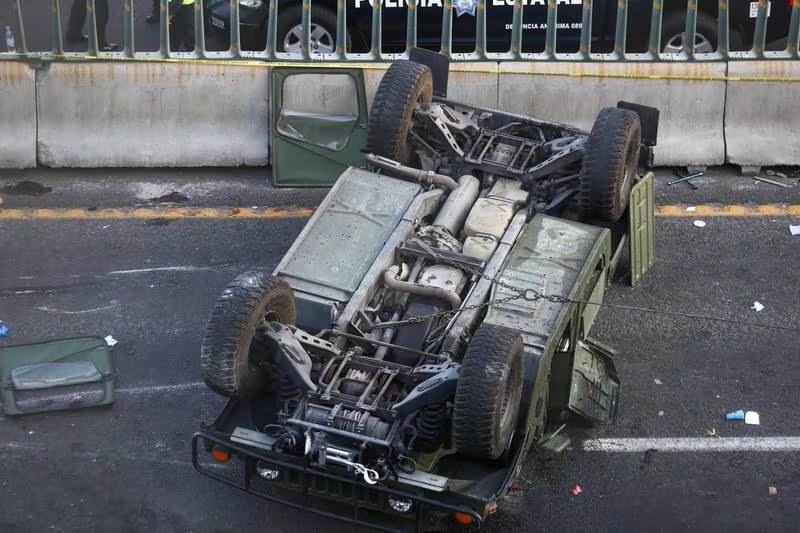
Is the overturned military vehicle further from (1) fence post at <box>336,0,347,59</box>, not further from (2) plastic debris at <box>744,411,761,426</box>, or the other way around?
(1) fence post at <box>336,0,347,59</box>

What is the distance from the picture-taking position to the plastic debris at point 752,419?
25.9ft

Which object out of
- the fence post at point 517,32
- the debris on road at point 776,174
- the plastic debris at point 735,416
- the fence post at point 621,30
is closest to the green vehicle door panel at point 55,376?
the plastic debris at point 735,416

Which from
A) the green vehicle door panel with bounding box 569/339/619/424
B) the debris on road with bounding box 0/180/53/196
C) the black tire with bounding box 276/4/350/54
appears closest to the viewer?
the green vehicle door panel with bounding box 569/339/619/424

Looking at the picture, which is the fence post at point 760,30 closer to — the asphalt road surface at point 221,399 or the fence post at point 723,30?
the fence post at point 723,30

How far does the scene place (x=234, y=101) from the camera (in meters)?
10.8

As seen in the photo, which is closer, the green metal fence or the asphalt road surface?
the asphalt road surface

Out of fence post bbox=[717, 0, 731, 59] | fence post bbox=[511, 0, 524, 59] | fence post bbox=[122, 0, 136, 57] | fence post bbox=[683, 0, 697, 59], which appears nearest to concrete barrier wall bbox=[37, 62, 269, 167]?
fence post bbox=[122, 0, 136, 57]

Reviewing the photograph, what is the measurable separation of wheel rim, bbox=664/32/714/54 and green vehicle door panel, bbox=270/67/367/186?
3.22 m

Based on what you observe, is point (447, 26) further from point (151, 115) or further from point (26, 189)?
point (26, 189)

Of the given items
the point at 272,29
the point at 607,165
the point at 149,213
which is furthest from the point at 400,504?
the point at 272,29

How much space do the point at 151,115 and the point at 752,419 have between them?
238 inches

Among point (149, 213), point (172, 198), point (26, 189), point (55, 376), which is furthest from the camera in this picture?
point (26, 189)

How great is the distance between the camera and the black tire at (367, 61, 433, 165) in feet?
29.5

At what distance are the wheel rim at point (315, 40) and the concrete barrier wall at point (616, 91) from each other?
196 centimetres
